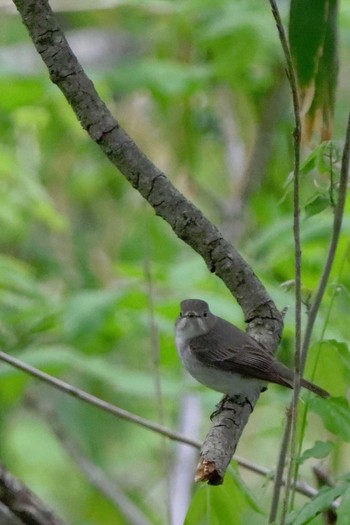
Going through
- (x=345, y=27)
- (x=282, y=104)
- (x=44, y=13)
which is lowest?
(x=44, y=13)

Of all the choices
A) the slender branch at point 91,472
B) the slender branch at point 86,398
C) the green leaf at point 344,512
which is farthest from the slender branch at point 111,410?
the slender branch at point 91,472

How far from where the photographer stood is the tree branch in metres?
1.87

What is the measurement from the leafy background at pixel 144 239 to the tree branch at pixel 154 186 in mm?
154

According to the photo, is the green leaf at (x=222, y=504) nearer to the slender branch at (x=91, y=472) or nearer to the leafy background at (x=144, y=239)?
the leafy background at (x=144, y=239)

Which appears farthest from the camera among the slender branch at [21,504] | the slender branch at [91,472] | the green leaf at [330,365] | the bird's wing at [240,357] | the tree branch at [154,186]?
the slender branch at [91,472]

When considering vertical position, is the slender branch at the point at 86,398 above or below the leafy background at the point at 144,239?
below

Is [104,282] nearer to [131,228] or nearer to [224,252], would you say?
[131,228]

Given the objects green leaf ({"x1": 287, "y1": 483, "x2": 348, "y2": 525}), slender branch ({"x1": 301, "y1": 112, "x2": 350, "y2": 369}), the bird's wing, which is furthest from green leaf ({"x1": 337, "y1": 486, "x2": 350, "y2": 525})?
the bird's wing

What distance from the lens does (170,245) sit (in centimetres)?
562

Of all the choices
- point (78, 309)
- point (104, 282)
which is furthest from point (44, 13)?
point (104, 282)

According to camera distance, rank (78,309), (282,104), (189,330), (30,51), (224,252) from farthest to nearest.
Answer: (30,51)
(282,104)
(78,309)
(189,330)
(224,252)

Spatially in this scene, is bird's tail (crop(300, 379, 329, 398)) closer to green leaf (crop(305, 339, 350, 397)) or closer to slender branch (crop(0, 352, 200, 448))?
green leaf (crop(305, 339, 350, 397))

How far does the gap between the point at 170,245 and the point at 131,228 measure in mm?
501

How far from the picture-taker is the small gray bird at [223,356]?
8.13 ft
